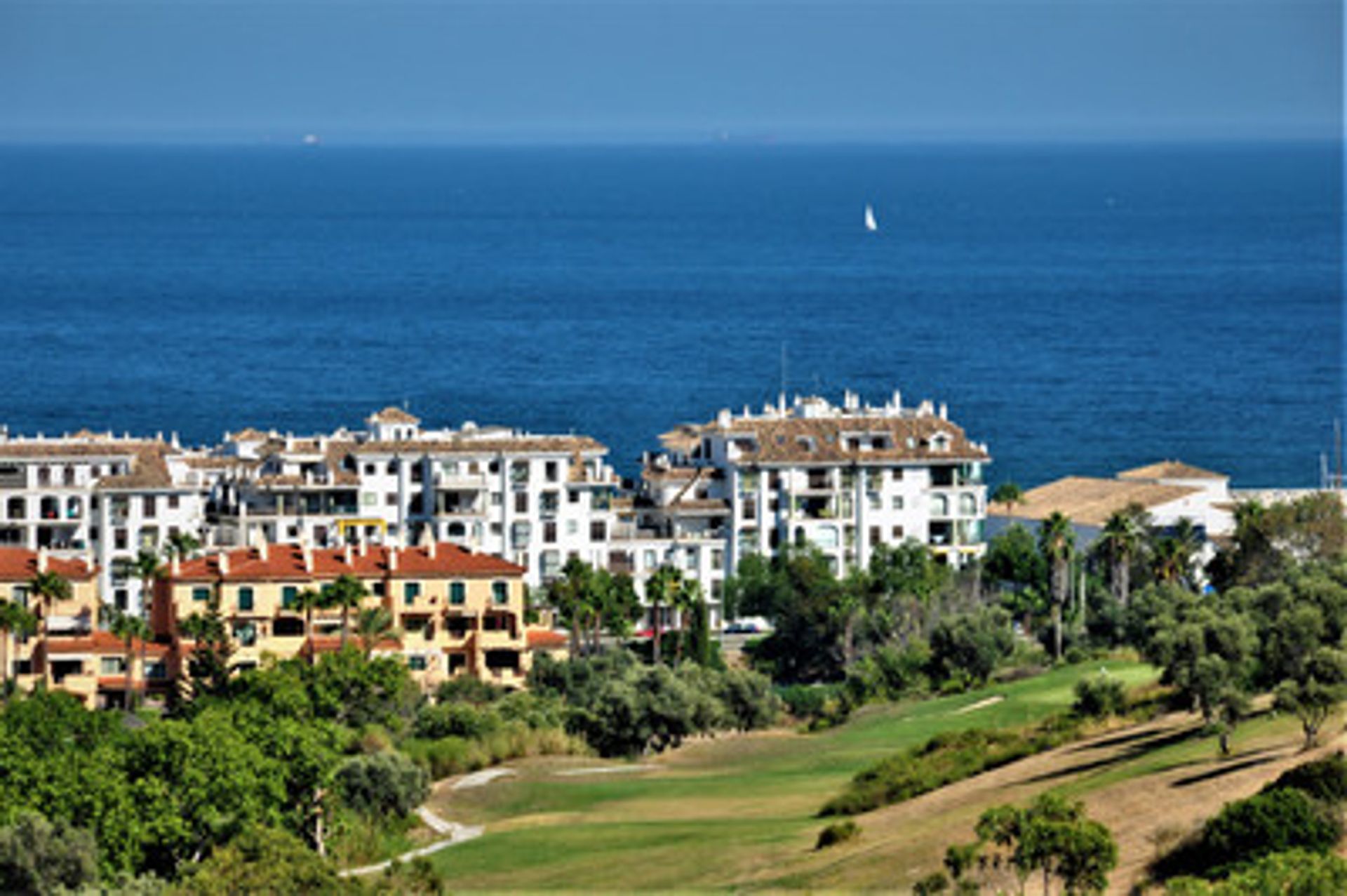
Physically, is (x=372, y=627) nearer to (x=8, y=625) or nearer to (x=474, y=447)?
(x=8, y=625)

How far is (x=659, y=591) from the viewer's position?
8606cm

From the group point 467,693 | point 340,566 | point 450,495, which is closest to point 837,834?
point 467,693

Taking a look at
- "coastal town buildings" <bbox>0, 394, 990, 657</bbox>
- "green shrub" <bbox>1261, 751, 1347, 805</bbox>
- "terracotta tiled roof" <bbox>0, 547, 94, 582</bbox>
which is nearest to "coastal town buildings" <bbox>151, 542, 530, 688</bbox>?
"terracotta tiled roof" <bbox>0, 547, 94, 582</bbox>

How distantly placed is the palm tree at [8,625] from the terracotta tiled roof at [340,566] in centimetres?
413

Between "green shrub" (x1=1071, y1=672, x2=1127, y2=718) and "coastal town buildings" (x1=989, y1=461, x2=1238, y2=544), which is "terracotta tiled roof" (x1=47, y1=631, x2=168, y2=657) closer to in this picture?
"green shrub" (x1=1071, y1=672, x2=1127, y2=718)

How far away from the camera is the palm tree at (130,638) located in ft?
261

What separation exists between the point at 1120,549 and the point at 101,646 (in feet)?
87.1

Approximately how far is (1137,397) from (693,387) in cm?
2148

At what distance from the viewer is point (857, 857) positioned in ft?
171

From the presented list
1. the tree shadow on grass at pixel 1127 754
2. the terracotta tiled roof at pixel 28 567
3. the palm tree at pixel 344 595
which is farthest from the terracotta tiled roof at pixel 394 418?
the tree shadow on grass at pixel 1127 754

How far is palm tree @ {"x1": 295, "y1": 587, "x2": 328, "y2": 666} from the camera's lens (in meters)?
81.6

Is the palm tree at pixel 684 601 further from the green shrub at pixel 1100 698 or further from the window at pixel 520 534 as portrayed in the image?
the green shrub at pixel 1100 698

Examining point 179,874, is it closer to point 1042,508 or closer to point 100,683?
point 100,683

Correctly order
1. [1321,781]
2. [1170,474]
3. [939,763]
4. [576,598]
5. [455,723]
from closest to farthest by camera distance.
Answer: [1321,781]
[939,763]
[455,723]
[576,598]
[1170,474]
